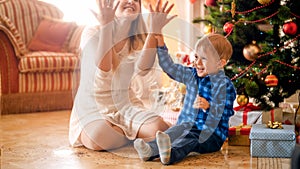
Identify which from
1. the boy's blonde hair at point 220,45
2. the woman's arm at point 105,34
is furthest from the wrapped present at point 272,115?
the woman's arm at point 105,34

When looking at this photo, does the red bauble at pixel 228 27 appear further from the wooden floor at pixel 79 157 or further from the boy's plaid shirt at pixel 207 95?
the wooden floor at pixel 79 157

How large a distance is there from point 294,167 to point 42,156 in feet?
4.60

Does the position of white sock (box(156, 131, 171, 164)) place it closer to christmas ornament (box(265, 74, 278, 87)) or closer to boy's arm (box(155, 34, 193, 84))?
boy's arm (box(155, 34, 193, 84))

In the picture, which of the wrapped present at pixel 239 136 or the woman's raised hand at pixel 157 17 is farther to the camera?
the wrapped present at pixel 239 136

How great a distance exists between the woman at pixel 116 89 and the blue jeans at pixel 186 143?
4.9 inches

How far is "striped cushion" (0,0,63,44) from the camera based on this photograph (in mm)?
4141

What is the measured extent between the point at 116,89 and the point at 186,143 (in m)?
0.45

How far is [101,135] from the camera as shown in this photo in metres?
2.43

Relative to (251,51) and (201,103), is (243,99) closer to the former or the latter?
(251,51)

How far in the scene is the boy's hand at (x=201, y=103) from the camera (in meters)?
2.36

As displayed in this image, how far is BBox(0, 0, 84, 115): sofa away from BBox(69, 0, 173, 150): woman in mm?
1288

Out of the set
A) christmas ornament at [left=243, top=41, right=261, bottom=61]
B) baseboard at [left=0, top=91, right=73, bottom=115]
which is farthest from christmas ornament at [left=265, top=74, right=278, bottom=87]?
baseboard at [left=0, top=91, right=73, bottom=115]

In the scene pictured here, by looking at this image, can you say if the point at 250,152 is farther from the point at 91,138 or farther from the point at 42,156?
the point at 42,156

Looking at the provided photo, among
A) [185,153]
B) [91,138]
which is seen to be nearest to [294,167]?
[185,153]
